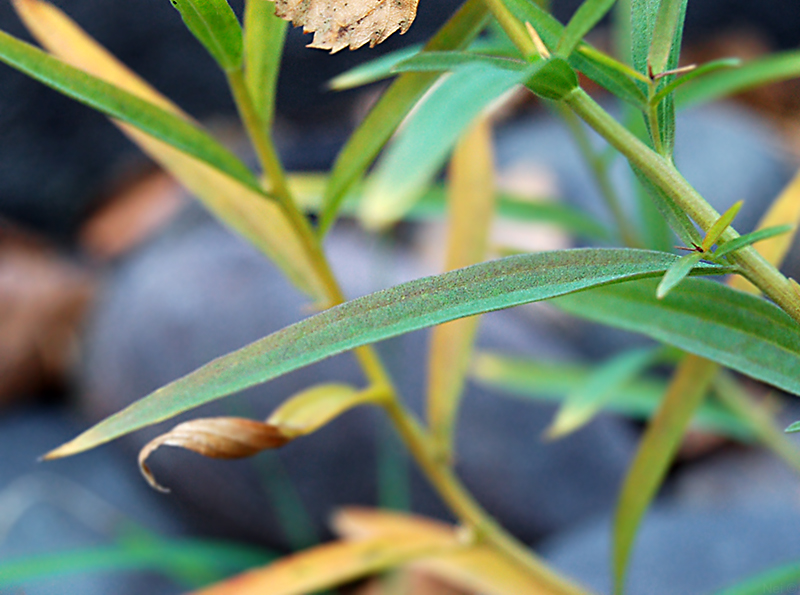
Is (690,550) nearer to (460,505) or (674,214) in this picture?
(460,505)

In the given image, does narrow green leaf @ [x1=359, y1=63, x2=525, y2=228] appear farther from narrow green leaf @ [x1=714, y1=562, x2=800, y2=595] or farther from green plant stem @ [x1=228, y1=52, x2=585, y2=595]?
narrow green leaf @ [x1=714, y1=562, x2=800, y2=595]

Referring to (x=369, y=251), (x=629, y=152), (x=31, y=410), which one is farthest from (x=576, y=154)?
(x=629, y=152)

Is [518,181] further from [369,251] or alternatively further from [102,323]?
[102,323]

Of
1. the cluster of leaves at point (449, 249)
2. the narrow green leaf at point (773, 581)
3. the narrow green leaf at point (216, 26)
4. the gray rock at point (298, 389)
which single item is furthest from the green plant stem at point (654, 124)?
the gray rock at point (298, 389)

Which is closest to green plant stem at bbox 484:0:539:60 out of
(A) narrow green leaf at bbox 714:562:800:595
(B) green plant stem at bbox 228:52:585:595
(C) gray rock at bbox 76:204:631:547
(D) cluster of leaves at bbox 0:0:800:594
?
(D) cluster of leaves at bbox 0:0:800:594

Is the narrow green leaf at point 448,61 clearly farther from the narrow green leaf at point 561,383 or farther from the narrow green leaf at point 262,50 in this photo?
the narrow green leaf at point 561,383

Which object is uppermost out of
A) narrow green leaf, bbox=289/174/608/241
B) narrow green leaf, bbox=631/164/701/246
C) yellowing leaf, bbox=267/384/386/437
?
narrow green leaf, bbox=289/174/608/241
